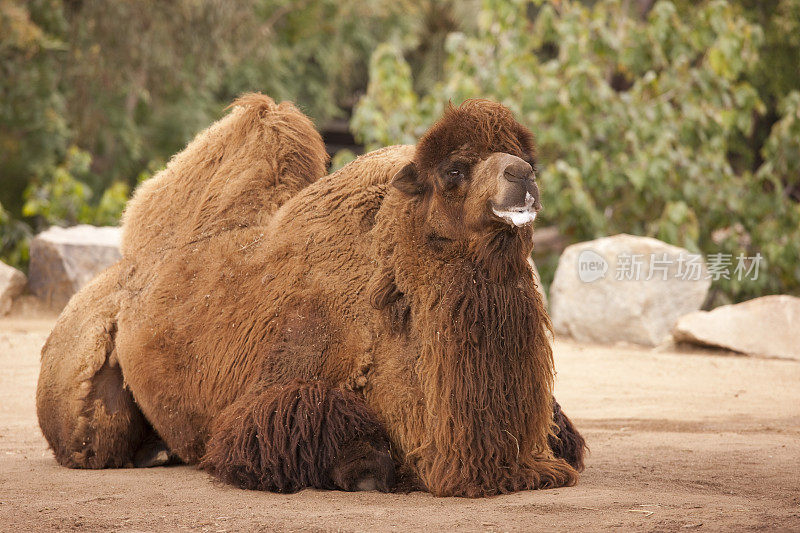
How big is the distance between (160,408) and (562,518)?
212 cm

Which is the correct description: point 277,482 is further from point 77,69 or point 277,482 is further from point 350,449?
point 77,69

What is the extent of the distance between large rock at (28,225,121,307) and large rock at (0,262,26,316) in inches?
5.5

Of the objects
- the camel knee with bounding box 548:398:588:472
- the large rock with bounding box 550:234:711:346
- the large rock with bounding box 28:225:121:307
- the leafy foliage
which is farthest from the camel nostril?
the leafy foliage

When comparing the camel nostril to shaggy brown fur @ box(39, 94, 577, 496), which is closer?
the camel nostril

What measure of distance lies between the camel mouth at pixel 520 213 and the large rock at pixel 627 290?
731 centimetres

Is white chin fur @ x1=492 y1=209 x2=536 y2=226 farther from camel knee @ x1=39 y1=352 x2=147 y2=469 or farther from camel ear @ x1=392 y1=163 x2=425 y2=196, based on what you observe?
camel knee @ x1=39 y1=352 x2=147 y2=469

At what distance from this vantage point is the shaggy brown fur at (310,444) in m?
4.09

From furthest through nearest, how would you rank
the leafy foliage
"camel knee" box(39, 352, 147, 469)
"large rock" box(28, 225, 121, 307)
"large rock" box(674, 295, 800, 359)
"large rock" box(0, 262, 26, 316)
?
the leafy foliage → "large rock" box(28, 225, 121, 307) → "large rock" box(0, 262, 26, 316) → "large rock" box(674, 295, 800, 359) → "camel knee" box(39, 352, 147, 469)

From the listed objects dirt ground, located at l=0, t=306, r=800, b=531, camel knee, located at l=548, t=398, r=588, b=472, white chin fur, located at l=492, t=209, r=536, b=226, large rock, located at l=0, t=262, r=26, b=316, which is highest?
white chin fur, located at l=492, t=209, r=536, b=226

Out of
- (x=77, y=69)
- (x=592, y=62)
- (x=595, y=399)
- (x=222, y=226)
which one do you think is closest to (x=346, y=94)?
(x=77, y=69)

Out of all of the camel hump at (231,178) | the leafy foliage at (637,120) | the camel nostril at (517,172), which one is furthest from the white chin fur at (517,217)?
the leafy foliage at (637,120)

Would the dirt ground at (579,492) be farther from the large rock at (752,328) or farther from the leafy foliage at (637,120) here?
the leafy foliage at (637,120)

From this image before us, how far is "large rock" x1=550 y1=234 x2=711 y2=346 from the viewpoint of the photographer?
10.9 metres

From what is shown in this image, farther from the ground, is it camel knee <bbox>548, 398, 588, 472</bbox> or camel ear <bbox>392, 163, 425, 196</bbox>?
camel ear <bbox>392, 163, 425, 196</bbox>
